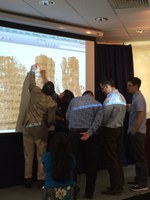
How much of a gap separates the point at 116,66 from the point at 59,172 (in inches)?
150

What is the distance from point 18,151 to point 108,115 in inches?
54.9

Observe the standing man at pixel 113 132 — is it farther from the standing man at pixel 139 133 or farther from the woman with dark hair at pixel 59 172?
the woman with dark hair at pixel 59 172

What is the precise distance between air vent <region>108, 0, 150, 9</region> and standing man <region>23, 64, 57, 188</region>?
1.26 m

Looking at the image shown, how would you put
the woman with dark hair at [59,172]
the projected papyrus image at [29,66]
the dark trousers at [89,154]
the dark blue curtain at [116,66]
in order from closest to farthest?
the woman with dark hair at [59,172] < the dark trousers at [89,154] < the projected papyrus image at [29,66] < the dark blue curtain at [116,66]

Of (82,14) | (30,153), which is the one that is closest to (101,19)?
(82,14)

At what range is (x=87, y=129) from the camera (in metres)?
3.79

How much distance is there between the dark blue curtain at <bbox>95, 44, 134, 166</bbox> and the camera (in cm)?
578

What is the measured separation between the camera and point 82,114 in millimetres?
3801

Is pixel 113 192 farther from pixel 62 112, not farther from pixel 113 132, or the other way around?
pixel 62 112

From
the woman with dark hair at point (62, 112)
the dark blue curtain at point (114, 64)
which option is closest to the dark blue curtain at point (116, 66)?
the dark blue curtain at point (114, 64)

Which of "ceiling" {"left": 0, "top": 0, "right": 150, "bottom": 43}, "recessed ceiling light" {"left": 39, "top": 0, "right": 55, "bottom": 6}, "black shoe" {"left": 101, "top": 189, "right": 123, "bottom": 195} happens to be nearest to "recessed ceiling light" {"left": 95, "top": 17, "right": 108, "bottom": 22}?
"ceiling" {"left": 0, "top": 0, "right": 150, "bottom": 43}

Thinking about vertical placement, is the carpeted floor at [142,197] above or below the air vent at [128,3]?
below

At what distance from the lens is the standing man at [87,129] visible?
3.75 metres

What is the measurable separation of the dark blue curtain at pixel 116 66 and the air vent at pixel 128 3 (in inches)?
65.8
